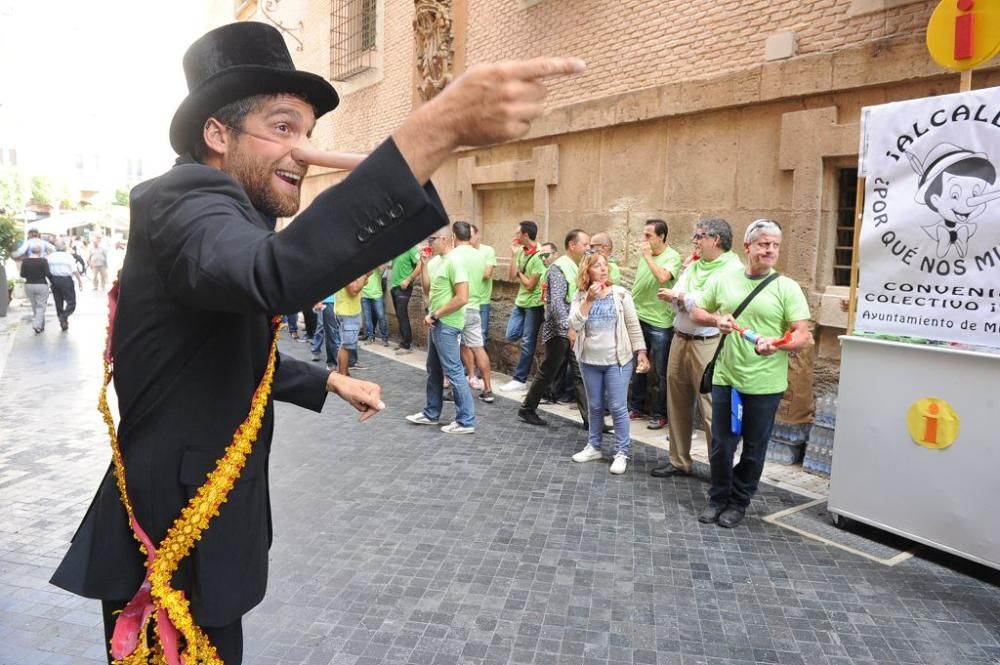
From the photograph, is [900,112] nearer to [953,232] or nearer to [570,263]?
[953,232]

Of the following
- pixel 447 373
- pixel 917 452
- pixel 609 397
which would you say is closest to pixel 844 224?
pixel 609 397

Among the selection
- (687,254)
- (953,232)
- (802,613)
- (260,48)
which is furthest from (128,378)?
(687,254)

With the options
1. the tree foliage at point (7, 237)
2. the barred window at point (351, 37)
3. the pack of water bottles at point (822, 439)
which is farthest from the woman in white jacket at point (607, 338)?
the tree foliage at point (7, 237)

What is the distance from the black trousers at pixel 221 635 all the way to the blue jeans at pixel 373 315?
11.0 metres

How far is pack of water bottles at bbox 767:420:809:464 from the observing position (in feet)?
21.1

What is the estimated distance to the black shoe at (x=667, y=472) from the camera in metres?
5.90

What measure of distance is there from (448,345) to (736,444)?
3235mm

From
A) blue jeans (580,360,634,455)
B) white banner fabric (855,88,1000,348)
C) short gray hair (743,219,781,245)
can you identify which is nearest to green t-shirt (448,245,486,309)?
blue jeans (580,360,634,455)

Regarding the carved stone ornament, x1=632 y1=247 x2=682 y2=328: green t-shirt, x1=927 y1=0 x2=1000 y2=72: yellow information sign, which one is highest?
the carved stone ornament

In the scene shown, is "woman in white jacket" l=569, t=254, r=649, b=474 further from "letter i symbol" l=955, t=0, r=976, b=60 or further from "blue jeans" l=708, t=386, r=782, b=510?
"letter i symbol" l=955, t=0, r=976, b=60

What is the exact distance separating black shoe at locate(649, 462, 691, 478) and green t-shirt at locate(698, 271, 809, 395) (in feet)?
4.08

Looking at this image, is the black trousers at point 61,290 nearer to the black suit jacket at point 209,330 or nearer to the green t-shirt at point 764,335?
the green t-shirt at point 764,335

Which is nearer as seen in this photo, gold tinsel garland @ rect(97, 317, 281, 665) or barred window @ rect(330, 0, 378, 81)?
gold tinsel garland @ rect(97, 317, 281, 665)

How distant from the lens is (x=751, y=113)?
7.03 m
